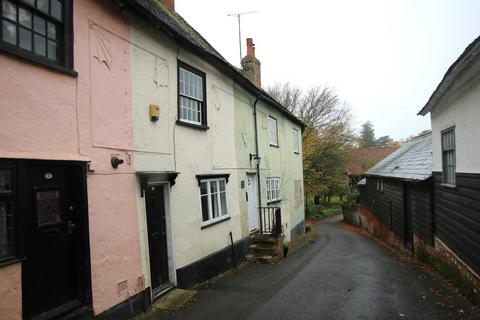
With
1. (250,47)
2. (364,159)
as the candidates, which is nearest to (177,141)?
(250,47)

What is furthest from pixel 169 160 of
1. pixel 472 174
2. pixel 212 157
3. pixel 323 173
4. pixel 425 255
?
pixel 323 173

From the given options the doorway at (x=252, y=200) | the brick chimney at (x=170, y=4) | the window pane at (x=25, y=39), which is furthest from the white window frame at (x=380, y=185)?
the window pane at (x=25, y=39)

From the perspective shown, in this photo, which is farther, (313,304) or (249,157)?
(249,157)

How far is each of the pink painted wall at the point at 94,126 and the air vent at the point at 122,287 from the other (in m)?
0.07

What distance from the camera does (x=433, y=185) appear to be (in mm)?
11938

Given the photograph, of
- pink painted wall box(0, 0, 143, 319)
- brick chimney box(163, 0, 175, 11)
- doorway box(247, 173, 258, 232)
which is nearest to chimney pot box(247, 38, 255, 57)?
brick chimney box(163, 0, 175, 11)

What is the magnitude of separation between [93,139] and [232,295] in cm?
472

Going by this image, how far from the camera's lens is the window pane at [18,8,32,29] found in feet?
16.2

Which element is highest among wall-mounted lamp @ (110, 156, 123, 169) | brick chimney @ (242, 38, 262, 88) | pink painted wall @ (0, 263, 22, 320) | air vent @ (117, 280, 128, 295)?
brick chimney @ (242, 38, 262, 88)

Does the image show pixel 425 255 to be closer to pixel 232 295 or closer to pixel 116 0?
pixel 232 295

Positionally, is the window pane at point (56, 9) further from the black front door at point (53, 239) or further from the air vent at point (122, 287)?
the air vent at point (122, 287)

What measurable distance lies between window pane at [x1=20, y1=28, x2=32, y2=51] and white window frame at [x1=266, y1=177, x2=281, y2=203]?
39.9 ft

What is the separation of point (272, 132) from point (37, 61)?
43.4 ft

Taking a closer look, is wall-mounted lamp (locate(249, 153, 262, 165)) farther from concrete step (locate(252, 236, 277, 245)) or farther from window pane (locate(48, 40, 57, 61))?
window pane (locate(48, 40, 57, 61))
